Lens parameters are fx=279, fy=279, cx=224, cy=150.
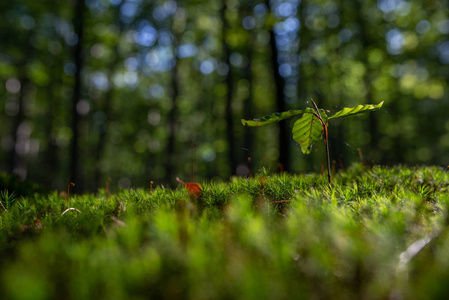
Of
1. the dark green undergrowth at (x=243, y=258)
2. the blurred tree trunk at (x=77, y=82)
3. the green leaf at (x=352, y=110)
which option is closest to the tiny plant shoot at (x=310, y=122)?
the green leaf at (x=352, y=110)

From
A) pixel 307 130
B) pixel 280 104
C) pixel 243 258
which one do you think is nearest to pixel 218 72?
pixel 280 104

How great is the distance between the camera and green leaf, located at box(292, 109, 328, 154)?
2.12m

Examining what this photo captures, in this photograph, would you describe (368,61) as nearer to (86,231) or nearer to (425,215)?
(425,215)

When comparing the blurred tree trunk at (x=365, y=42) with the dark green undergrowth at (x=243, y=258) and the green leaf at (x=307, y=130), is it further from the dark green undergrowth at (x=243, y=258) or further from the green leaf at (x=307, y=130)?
the dark green undergrowth at (x=243, y=258)

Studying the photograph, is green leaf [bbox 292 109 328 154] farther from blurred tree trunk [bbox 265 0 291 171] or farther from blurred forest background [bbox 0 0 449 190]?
blurred tree trunk [bbox 265 0 291 171]

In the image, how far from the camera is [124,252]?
93 cm

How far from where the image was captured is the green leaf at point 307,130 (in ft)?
6.97

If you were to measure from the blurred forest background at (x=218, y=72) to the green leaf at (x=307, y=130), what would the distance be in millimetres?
364

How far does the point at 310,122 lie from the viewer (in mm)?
2150

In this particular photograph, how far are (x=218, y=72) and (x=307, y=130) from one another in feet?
54.3

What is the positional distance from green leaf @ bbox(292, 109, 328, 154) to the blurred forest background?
0.36 metres

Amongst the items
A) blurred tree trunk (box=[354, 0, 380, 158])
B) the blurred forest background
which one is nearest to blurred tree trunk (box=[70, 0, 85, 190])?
the blurred forest background

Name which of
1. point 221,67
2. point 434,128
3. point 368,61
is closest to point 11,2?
point 221,67

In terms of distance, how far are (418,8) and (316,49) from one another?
492 centimetres
